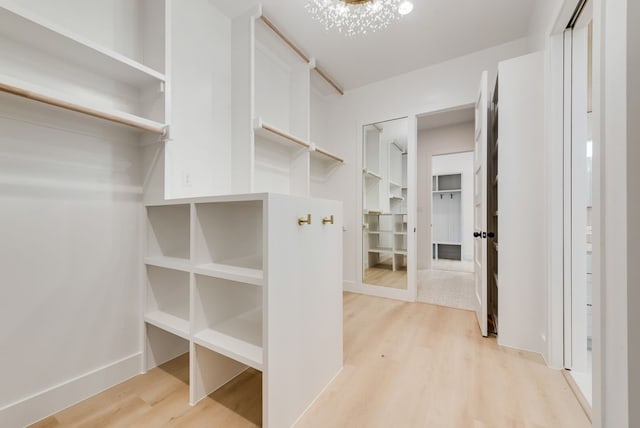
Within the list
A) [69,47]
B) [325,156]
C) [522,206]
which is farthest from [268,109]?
[522,206]

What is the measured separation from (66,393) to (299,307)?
48.4 inches

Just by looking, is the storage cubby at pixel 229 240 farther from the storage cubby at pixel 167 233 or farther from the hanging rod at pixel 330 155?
the hanging rod at pixel 330 155

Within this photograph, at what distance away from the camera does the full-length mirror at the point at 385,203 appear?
3016mm

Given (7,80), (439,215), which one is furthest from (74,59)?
(439,215)

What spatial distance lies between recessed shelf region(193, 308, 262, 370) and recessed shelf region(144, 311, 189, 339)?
13cm

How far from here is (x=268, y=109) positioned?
2514 millimetres

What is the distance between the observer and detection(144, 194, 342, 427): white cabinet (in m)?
1.09

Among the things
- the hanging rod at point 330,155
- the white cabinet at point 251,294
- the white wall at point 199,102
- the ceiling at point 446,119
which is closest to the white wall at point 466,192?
the ceiling at point 446,119

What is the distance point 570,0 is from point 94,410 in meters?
3.18

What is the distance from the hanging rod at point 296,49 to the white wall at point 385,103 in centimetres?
28

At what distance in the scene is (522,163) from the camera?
5.83ft

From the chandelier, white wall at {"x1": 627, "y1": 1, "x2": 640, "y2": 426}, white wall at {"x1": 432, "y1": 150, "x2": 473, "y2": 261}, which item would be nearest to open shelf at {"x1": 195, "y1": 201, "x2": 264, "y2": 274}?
white wall at {"x1": 627, "y1": 1, "x2": 640, "y2": 426}

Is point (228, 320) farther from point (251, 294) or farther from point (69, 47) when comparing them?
point (69, 47)

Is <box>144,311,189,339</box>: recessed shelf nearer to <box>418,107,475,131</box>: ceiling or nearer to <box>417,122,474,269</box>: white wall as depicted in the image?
<box>418,107,475,131</box>: ceiling
